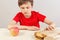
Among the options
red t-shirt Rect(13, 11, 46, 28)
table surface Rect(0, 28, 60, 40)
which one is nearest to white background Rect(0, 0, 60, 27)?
red t-shirt Rect(13, 11, 46, 28)

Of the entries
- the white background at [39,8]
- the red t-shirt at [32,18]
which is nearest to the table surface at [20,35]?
the red t-shirt at [32,18]

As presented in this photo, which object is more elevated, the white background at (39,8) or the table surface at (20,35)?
the table surface at (20,35)

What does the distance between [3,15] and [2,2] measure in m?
0.17

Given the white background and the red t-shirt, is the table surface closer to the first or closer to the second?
the red t-shirt

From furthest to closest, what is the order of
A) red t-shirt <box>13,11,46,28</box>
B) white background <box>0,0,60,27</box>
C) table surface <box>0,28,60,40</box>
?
white background <box>0,0,60,27</box>
red t-shirt <box>13,11,46,28</box>
table surface <box>0,28,60,40</box>

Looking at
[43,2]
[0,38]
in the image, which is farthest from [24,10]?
[43,2]

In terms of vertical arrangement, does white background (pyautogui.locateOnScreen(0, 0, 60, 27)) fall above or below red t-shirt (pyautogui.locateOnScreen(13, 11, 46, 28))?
below

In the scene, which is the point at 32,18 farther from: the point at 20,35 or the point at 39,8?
the point at 39,8

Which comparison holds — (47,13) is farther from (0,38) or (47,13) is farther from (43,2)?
(0,38)

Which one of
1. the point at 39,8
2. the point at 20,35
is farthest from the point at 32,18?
the point at 39,8

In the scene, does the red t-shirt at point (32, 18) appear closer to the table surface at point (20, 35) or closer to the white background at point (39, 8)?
the table surface at point (20, 35)

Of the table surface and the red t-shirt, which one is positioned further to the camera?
the red t-shirt

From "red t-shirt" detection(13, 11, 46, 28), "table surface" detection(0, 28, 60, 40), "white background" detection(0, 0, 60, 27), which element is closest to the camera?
"table surface" detection(0, 28, 60, 40)

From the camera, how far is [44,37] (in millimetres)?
1067
